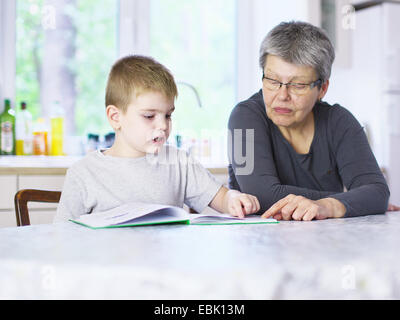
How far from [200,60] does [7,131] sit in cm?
131

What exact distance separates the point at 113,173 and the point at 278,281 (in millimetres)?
840

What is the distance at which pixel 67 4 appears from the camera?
2971 mm

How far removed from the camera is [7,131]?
2678mm

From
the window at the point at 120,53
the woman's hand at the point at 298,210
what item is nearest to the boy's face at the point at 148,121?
the woman's hand at the point at 298,210

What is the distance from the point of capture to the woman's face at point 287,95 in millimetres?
1420

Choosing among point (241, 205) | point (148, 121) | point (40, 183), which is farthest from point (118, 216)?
point (40, 183)

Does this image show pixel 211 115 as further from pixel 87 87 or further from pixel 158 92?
pixel 158 92

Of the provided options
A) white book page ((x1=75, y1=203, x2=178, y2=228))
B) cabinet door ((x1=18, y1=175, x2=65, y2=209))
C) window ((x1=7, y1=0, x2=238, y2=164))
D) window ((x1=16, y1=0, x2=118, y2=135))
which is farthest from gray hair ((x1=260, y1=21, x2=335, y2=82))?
window ((x1=16, y1=0, x2=118, y2=135))

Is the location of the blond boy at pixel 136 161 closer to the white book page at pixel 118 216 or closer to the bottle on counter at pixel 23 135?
the white book page at pixel 118 216

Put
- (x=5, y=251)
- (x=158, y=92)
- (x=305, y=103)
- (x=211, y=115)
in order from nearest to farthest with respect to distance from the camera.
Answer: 1. (x=5, y=251)
2. (x=158, y=92)
3. (x=305, y=103)
4. (x=211, y=115)

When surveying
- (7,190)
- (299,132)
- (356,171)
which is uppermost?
(299,132)

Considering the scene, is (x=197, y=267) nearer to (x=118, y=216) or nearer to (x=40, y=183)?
(x=118, y=216)

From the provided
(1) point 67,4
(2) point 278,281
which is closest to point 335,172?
(2) point 278,281

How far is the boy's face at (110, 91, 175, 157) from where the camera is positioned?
4.36 ft
